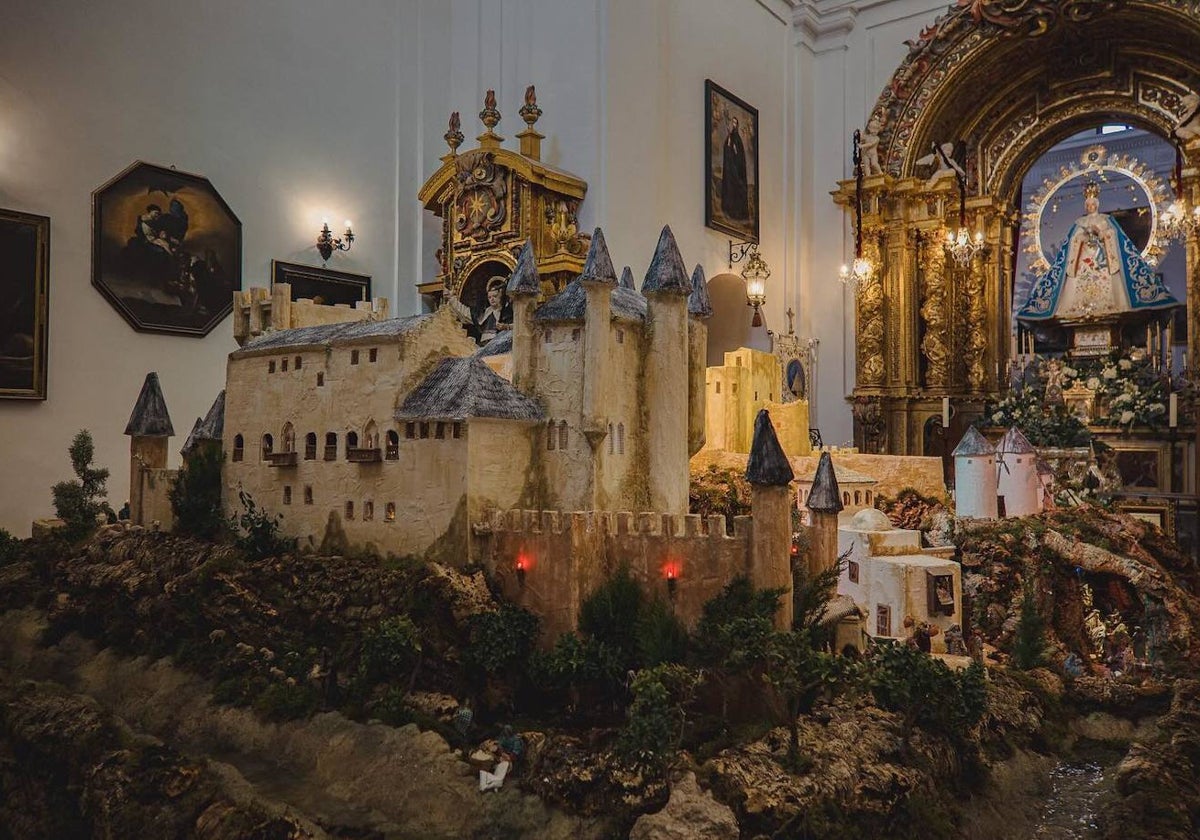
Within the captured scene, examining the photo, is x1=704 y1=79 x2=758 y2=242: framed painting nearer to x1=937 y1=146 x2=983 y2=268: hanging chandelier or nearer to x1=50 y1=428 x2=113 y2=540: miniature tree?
x1=937 y1=146 x2=983 y2=268: hanging chandelier

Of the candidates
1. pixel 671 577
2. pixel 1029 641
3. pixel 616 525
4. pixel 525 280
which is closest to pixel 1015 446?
pixel 1029 641

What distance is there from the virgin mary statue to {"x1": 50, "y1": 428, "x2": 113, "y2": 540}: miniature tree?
2428cm

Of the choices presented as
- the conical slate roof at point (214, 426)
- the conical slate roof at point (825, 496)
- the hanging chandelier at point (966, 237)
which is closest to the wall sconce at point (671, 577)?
the conical slate roof at point (825, 496)

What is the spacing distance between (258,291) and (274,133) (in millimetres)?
6985

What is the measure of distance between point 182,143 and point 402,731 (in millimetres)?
15128

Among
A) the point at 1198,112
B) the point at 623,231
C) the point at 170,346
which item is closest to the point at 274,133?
the point at 170,346

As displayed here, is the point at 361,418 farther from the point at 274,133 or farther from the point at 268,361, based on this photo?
the point at 274,133

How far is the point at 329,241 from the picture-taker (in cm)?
2264

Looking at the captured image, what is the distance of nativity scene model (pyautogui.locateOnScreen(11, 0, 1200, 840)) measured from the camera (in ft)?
33.9

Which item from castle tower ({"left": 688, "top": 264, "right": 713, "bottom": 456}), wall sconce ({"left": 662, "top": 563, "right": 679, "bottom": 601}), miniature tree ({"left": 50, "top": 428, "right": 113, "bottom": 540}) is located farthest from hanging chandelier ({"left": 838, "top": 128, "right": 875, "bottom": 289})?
miniature tree ({"left": 50, "top": 428, "right": 113, "bottom": 540})

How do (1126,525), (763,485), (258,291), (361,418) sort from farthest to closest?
(1126,525) → (258,291) → (361,418) → (763,485)

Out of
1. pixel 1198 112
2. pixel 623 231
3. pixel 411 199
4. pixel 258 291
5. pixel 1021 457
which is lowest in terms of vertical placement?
pixel 1021 457

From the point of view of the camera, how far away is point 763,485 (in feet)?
37.9

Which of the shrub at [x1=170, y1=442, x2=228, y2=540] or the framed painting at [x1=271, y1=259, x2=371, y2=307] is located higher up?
the framed painting at [x1=271, y1=259, x2=371, y2=307]
